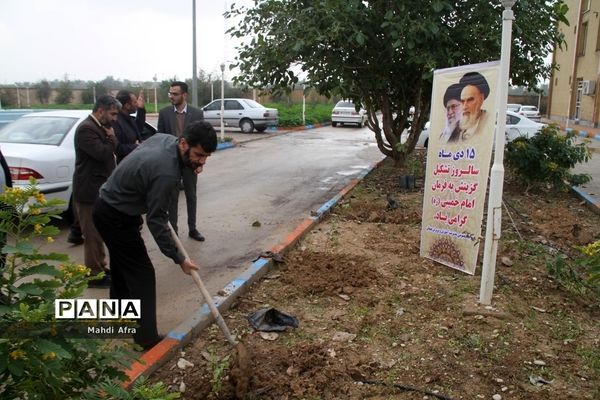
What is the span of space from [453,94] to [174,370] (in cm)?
353

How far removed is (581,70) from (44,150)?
3284cm

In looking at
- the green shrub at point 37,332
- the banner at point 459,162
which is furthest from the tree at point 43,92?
the green shrub at point 37,332

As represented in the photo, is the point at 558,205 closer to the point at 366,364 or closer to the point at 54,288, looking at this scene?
the point at 366,364

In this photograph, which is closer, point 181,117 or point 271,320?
point 271,320

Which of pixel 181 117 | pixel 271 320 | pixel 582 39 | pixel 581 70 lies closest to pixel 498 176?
pixel 271 320

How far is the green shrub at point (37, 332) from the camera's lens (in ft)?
6.20

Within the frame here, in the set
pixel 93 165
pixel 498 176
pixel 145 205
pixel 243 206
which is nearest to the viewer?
pixel 145 205

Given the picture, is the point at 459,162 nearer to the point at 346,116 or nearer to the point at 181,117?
the point at 181,117

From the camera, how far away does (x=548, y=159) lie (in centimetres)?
Result: 922

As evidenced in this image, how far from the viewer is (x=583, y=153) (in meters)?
9.39

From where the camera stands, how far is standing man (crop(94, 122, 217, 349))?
10.7 ft

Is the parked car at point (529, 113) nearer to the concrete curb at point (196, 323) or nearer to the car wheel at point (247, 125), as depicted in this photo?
the car wheel at point (247, 125)

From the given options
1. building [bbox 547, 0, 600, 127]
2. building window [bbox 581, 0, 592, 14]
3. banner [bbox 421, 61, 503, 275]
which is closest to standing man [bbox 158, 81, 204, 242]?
banner [bbox 421, 61, 503, 275]

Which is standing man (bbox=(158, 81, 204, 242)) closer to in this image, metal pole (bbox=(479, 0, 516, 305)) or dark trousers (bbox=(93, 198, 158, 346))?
dark trousers (bbox=(93, 198, 158, 346))
